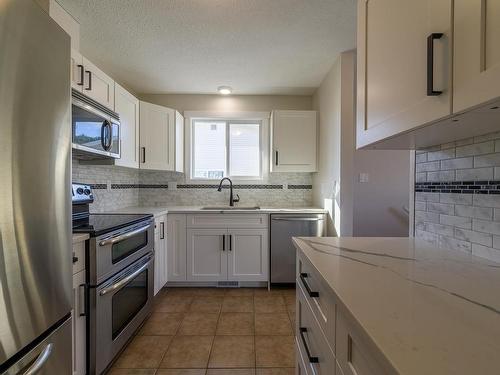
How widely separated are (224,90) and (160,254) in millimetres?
2052

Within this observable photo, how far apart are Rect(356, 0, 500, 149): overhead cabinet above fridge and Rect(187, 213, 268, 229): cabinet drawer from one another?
6.18 feet

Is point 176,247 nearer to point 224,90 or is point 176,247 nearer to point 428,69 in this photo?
point 224,90

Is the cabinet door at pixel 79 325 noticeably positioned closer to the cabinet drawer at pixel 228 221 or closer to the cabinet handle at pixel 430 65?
the cabinet drawer at pixel 228 221

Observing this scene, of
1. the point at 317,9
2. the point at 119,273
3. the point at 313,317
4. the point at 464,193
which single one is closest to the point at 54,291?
the point at 119,273

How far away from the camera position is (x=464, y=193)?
1.04 metres

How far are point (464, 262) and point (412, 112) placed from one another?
53cm

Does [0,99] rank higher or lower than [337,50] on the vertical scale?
lower

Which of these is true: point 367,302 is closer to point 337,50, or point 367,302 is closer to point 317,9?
point 317,9

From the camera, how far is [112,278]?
1.61 m

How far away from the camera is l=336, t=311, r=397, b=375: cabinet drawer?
46 cm

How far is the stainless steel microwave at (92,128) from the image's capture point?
1598 millimetres

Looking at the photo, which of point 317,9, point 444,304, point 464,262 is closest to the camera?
point 444,304

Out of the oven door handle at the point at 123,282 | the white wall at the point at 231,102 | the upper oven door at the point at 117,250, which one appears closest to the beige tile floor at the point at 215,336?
the oven door handle at the point at 123,282

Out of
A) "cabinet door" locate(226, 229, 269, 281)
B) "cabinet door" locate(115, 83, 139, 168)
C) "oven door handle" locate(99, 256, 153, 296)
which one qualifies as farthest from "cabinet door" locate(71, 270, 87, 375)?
"cabinet door" locate(226, 229, 269, 281)
